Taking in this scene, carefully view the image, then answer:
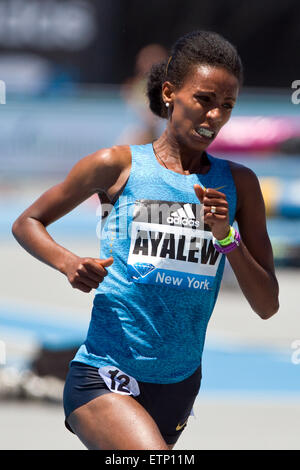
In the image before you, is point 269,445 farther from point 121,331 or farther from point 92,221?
point 92,221

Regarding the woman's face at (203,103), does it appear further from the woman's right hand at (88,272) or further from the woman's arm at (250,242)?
the woman's right hand at (88,272)

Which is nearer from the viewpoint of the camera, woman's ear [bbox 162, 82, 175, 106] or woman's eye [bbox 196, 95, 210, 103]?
woman's eye [bbox 196, 95, 210, 103]

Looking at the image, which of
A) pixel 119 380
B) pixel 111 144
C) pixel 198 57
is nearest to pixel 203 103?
pixel 198 57

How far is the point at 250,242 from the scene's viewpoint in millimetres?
2801

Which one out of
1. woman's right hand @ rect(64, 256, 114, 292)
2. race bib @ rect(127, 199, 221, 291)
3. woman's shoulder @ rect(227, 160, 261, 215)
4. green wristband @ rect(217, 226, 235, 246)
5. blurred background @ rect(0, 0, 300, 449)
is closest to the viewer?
woman's right hand @ rect(64, 256, 114, 292)

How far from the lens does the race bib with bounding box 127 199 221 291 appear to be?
268 cm

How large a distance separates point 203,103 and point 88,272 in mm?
661

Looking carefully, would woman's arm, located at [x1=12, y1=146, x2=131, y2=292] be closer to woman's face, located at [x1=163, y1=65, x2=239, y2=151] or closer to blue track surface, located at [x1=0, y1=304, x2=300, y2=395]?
woman's face, located at [x1=163, y1=65, x2=239, y2=151]

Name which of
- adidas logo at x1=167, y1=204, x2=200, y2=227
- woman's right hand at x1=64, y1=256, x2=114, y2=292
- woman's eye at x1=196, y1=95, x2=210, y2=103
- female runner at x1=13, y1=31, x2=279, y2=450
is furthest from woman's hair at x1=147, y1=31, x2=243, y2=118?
woman's right hand at x1=64, y1=256, x2=114, y2=292

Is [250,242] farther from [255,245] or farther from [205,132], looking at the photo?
[205,132]

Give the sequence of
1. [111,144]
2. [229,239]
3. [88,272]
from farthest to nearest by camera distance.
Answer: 1. [111,144]
2. [229,239]
3. [88,272]

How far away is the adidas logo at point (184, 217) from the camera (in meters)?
2.69

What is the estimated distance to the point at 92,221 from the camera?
37.1 ft

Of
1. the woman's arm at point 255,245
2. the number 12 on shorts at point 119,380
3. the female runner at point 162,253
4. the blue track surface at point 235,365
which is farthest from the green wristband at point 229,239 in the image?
the blue track surface at point 235,365
